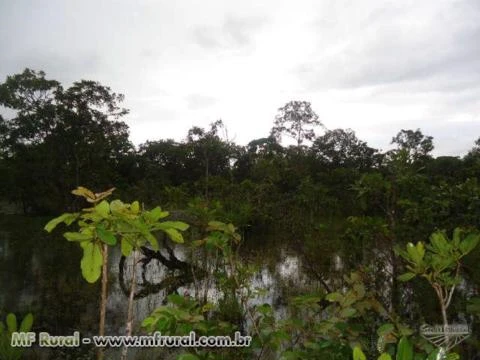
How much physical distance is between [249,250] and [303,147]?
18720mm

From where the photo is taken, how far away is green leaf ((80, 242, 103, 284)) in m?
1.07

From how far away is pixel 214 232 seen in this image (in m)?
2.28

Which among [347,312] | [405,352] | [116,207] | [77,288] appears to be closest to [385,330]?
[347,312]

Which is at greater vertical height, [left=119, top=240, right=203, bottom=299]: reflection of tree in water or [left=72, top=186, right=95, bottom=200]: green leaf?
[left=72, top=186, right=95, bottom=200]: green leaf

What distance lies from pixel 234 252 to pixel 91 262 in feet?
21.3

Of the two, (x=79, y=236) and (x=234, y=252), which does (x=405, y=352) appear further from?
(x=234, y=252)

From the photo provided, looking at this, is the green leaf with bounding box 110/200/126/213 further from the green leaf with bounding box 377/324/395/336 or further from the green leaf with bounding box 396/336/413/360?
the green leaf with bounding box 377/324/395/336

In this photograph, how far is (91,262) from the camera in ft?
3.53

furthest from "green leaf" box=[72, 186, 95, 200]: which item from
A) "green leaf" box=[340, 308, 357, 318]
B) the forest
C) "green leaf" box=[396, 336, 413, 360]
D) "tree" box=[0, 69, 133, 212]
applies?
"tree" box=[0, 69, 133, 212]

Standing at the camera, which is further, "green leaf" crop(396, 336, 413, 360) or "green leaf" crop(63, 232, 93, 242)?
"green leaf" crop(63, 232, 93, 242)

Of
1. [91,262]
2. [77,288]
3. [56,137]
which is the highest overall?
[56,137]

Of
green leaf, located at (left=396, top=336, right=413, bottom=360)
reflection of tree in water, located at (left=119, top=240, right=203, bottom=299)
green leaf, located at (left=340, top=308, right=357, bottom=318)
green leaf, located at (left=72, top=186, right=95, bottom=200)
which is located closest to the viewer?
green leaf, located at (left=396, top=336, right=413, bottom=360)

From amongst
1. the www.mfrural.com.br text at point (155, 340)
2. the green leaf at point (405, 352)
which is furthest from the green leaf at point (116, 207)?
the green leaf at point (405, 352)

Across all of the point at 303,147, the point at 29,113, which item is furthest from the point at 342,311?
the point at 303,147
